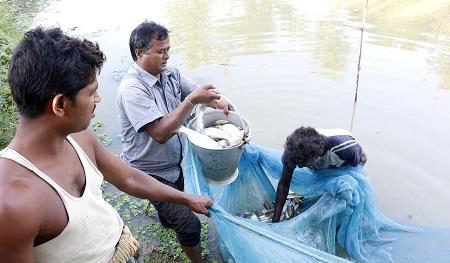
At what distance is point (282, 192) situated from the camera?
2742mm

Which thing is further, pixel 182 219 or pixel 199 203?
pixel 182 219

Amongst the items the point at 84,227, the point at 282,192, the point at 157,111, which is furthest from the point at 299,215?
the point at 84,227

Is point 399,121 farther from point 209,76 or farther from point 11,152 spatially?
point 11,152

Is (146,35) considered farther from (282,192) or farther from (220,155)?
(282,192)

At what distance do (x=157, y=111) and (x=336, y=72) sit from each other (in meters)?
4.64

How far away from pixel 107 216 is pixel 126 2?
34.9 ft

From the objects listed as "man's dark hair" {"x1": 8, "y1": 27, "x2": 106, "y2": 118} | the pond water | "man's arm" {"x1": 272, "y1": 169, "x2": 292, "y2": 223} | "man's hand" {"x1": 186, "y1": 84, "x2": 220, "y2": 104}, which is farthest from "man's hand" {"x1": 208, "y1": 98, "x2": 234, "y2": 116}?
the pond water

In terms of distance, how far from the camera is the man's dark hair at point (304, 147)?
2.45 m

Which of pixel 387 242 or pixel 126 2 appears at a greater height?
pixel 126 2

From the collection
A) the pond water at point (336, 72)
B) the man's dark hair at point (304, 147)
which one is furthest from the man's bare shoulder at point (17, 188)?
the pond water at point (336, 72)

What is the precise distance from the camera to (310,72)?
20.3ft

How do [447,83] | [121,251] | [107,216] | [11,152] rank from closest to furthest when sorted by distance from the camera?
[11,152] < [107,216] < [121,251] < [447,83]

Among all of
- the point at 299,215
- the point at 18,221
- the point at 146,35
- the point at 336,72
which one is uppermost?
the point at 146,35

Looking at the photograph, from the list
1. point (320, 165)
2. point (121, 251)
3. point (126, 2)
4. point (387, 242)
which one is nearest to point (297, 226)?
point (320, 165)
